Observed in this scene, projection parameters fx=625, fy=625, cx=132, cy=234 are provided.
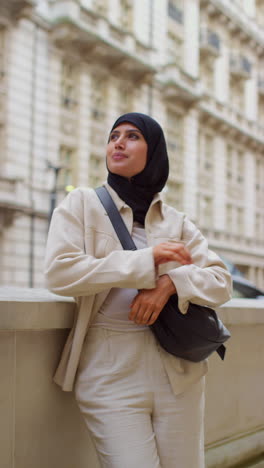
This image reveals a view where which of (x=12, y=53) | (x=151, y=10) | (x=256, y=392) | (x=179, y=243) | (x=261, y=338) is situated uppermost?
(x=151, y=10)

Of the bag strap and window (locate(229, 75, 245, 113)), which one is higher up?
window (locate(229, 75, 245, 113))

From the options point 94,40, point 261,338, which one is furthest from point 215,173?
point 261,338

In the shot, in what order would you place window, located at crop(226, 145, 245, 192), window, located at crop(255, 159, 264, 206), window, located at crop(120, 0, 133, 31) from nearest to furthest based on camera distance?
window, located at crop(120, 0, 133, 31)
window, located at crop(226, 145, 245, 192)
window, located at crop(255, 159, 264, 206)

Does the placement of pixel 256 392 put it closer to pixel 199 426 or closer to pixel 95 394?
pixel 199 426

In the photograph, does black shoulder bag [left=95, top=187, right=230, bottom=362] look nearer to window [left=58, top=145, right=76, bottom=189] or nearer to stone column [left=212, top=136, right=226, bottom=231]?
window [left=58, top=145, right=76, bottom=189]

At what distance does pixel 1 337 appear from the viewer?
221cm

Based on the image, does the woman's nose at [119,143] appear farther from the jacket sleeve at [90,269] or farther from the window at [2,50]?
the window at [2,50]

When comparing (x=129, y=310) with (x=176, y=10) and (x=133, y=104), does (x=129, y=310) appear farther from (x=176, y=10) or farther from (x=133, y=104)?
(x=176, y=10)

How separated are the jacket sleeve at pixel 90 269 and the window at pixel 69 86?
2382 cm

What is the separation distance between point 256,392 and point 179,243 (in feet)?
6.72

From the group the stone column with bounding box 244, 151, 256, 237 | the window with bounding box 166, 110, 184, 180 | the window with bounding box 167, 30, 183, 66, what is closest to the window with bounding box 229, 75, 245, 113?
the stone column with bounding box 244, 151, 256, 237

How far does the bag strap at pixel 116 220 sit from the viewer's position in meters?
2.24

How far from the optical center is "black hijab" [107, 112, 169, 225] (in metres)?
2.36

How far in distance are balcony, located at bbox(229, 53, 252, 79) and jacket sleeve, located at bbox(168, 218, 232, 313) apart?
37296 mm
